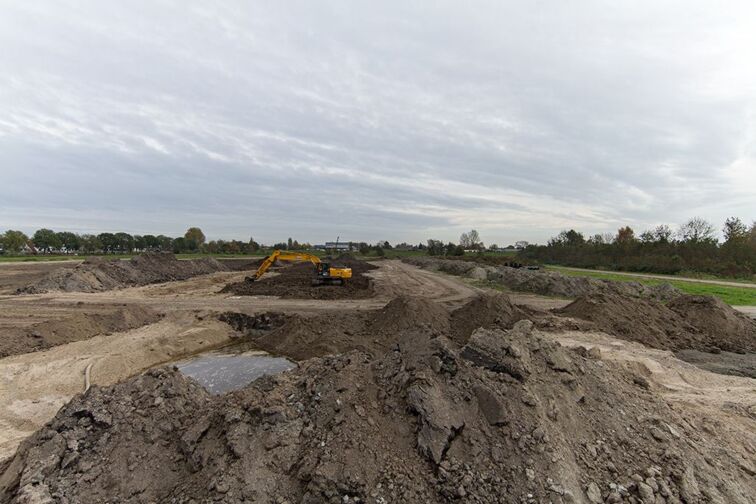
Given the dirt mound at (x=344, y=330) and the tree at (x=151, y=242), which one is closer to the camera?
the dirt mound at (x=344, y=330)

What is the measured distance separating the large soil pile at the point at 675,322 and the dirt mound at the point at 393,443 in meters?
9.01

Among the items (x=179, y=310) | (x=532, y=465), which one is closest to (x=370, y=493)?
(x=532, y=465)

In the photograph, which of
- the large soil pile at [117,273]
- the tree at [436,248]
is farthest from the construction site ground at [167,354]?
the tree at [436,248]

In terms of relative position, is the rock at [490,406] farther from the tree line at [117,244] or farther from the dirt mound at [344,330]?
the tree line at [117,244]

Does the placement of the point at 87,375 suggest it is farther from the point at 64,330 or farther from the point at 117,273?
the point at 117,273

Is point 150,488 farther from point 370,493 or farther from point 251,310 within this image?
point 251,310

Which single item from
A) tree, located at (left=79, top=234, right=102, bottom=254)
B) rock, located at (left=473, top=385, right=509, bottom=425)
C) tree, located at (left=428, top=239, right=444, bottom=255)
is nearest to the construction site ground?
rock, located at (left=473, top=385, right=509, bottom=425)

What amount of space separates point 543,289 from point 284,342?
60.5 feet

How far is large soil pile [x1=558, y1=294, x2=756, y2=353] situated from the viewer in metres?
13.2

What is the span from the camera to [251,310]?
57.8 ft

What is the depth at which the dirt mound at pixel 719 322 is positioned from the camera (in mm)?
13273

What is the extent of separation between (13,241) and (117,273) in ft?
238

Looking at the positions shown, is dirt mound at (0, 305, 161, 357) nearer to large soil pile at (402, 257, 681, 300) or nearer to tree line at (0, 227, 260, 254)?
large soil pile at (402, 257, 681, 300)

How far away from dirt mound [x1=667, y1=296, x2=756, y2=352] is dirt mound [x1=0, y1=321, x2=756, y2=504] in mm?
10580
